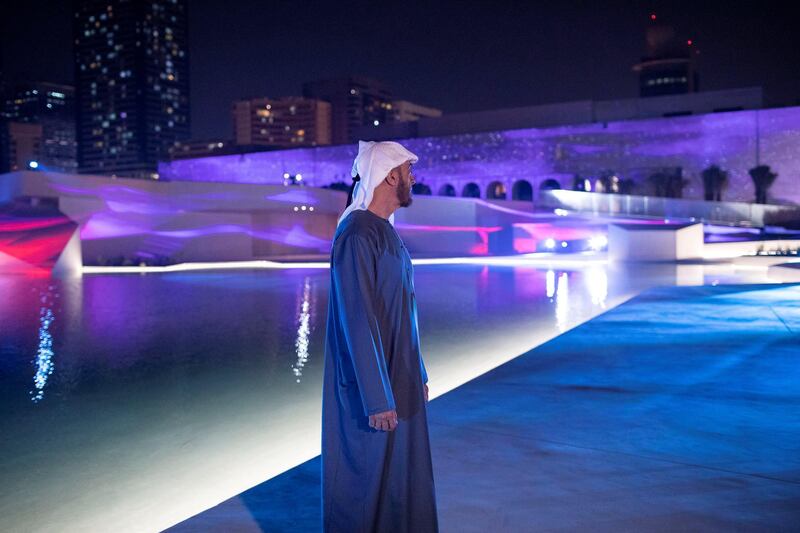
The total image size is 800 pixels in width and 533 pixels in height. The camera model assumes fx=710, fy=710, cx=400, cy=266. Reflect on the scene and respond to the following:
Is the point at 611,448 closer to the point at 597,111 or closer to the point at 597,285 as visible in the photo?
the point at 597,285

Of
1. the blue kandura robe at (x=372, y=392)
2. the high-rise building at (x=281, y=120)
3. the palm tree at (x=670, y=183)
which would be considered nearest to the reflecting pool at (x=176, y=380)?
the blue kandura robe at (x=372, y=392)

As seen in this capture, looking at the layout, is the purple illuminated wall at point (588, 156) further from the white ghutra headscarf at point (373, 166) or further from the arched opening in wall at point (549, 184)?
the white ghutra headscarf at point (373, 166)

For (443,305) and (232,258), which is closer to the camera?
(443,305)

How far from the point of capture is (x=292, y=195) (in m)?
26.5

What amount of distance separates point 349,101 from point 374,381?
14464cm

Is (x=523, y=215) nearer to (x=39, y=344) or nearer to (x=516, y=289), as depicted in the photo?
(x=516, y=289)

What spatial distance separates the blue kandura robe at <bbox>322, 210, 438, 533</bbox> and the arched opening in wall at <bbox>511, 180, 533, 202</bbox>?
46912 mm

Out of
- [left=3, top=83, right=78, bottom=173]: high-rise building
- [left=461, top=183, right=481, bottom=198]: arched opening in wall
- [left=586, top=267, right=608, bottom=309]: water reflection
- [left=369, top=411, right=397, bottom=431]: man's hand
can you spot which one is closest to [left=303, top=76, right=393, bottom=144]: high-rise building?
[left=3, top=83, right=78, bottom=173]: high-rise building

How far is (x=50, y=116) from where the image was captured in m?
131

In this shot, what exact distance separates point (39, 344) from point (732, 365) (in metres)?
6.06

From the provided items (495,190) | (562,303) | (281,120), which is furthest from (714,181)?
(281,120)

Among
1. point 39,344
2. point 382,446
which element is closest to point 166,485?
point 382,446

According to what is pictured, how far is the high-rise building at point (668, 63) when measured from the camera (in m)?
120

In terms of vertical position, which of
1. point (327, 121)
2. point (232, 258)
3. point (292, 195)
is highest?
point (327, 121)
